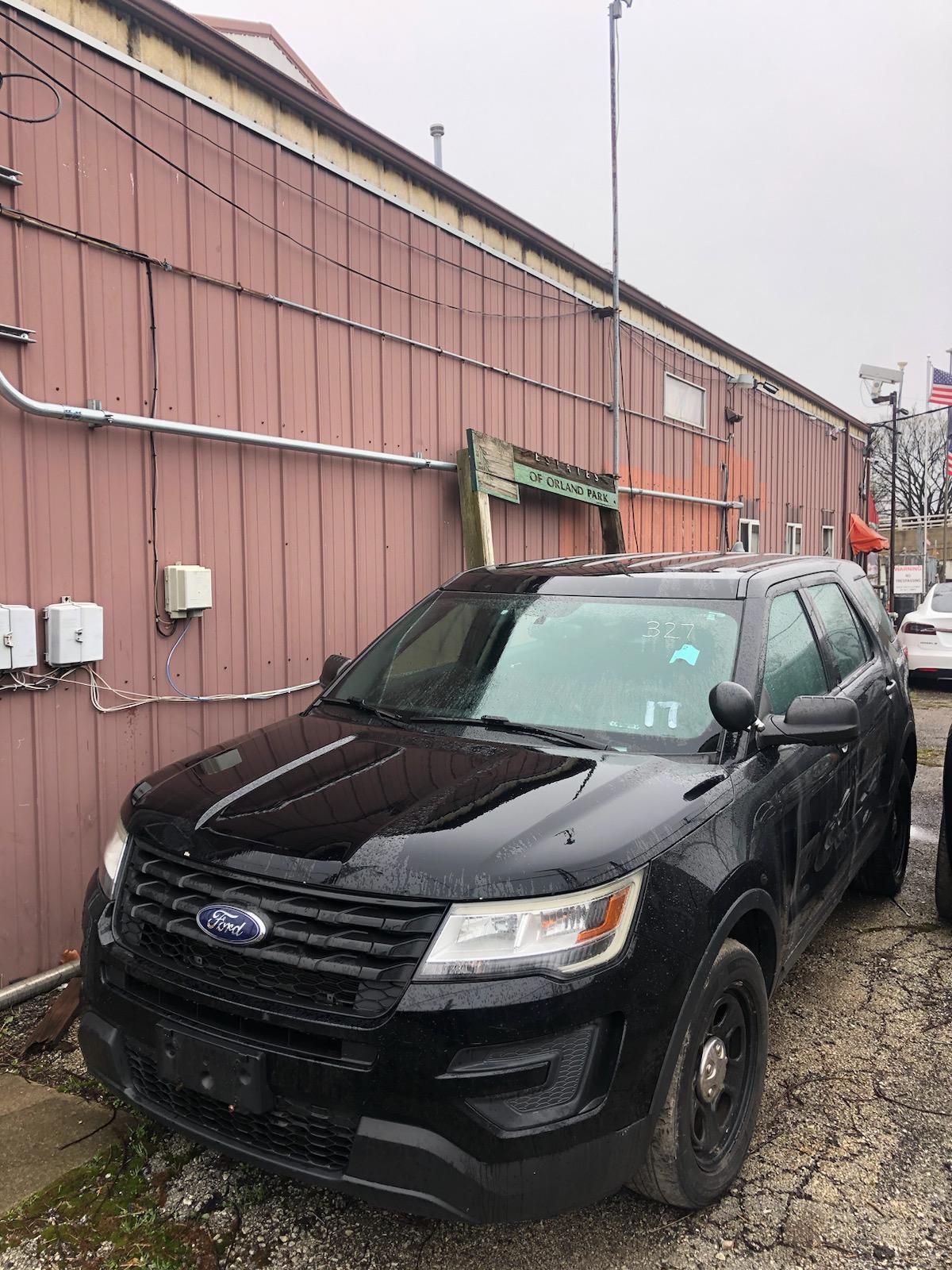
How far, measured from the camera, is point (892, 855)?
15.1 ft

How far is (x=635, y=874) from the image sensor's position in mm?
2145

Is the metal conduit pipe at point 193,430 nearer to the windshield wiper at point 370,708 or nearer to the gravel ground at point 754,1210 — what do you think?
the windshield wiper at point 370,708

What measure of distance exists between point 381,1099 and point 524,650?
165cm

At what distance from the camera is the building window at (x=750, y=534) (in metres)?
12.3

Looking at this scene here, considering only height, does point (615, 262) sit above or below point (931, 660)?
above

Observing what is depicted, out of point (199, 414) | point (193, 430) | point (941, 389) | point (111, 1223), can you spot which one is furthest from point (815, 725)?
point (941, 389)

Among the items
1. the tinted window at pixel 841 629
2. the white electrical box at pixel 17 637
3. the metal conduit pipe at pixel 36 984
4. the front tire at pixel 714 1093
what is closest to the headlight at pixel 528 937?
the front tire at pixel 714 1093

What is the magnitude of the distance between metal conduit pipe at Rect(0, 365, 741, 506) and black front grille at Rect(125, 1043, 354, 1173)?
2.75m

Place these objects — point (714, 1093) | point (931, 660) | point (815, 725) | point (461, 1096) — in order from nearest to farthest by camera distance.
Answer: point (461, 1096) < point (714, 1093) < point (815, 725) < point (931, 660)

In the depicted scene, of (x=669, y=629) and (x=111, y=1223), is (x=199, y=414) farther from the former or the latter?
(x=111, y=1223)

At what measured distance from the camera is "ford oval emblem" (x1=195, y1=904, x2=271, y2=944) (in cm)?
213

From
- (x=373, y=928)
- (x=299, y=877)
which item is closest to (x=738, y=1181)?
(x=373, y=928)

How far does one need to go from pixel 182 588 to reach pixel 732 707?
292 cm

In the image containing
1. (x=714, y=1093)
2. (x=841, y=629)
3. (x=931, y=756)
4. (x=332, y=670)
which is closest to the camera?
(x=714, y=1093)
